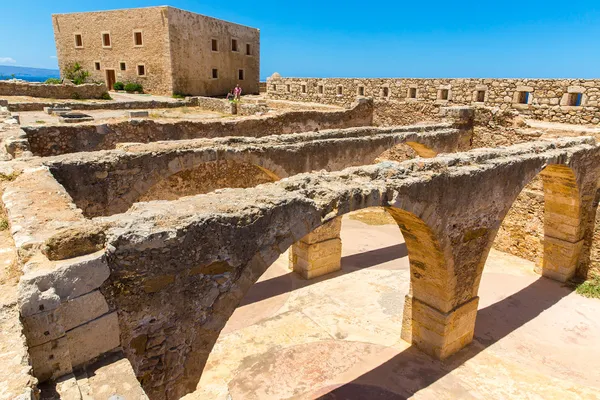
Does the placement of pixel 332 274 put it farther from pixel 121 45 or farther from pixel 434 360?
pixel 121 45

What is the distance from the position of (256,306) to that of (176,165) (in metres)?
3.81

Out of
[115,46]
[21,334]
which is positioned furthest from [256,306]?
[115,46]

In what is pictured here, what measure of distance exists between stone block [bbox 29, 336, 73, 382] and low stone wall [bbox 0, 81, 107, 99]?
21962 mm

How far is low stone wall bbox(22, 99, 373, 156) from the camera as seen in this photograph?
31.1ft

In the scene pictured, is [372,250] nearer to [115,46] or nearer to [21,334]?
[21,334]

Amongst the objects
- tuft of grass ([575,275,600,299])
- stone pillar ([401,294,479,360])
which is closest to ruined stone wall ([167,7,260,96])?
stone pillar ([401,294,479,360])

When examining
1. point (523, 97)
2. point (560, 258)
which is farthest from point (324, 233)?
point (523, 97)

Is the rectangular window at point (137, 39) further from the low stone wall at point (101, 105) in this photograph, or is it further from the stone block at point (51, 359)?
the stone block at point (51, 359)

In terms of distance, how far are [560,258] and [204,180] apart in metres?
10.7

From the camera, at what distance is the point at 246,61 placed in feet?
103

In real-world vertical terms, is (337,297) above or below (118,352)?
below

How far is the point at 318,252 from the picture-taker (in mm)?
10664

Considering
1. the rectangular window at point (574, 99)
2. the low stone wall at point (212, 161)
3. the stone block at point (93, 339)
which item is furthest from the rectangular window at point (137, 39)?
the stone block at point (93, 339)

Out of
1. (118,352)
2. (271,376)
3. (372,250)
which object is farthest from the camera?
(372,250)
